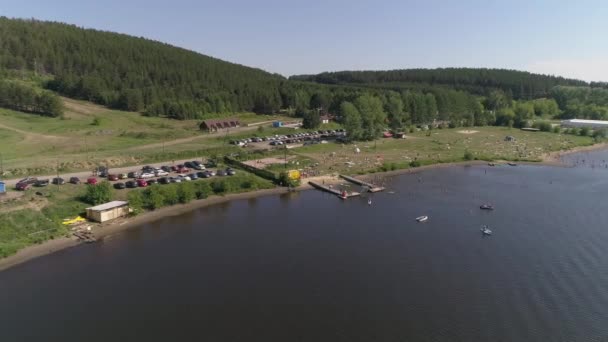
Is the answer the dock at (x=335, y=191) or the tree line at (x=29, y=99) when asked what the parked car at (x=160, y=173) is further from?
the tree line at (x=29, y=99)

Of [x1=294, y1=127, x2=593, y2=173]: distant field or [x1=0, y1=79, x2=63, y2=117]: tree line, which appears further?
[x1=0, y1=79, x2=63, y2=117]: tree line

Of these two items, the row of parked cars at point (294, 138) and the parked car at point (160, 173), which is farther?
the row of parked cars at point (294, 138)

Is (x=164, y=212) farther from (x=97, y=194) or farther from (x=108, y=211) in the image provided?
(x=97, y=194)

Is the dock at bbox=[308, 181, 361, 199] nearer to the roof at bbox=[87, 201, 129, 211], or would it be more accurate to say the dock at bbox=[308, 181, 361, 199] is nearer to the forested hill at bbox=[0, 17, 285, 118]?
the roof at bbox=[87, 201, 129, 211]

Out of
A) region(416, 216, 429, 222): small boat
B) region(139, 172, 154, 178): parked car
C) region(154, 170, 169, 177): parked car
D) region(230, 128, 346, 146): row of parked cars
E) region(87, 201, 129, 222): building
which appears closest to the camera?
region(87, 201, 129, 222): building

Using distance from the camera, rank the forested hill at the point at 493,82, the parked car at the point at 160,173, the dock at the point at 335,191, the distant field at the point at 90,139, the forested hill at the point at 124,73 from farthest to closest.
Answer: the forested hill at the point at 493,82 → the forested hill at the point at 124,73 → the distant field at the point at 90,139 → the parked car at the point at 160,173 → the dock at the point at 335,191

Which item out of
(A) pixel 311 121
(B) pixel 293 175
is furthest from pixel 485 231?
(A) pixel 311 121

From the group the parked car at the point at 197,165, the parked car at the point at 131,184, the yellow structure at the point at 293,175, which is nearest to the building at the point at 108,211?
the parked car at the point at 131,184

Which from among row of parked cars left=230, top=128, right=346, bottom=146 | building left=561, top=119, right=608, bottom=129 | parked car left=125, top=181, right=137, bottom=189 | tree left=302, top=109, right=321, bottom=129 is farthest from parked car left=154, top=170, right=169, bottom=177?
building left=561, top=119, right=608, bottom=129
